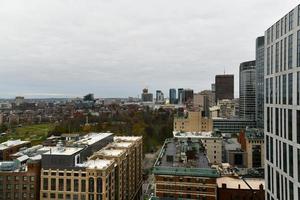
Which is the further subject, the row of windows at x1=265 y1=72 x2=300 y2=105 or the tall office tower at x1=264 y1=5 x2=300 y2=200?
the row of windows at x1=265 y1=72 x2=300 y2=105

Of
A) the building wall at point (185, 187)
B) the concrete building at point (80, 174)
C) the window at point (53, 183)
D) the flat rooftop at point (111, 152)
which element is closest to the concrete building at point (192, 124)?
the flat rooftop at point (111, 152)

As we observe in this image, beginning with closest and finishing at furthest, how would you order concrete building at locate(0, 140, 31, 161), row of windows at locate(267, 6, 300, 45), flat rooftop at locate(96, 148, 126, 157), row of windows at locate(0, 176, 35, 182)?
row of windows at locate(267, 6, 300, 45)
row of windows at locate(0, 176, 35, 182)
flat rooftop at locate(96, 148, 126, 157)
concrete building at locate(0, 140, 31, 161)

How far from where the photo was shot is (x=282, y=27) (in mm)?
32375

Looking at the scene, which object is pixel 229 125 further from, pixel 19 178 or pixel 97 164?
pixel 19 178

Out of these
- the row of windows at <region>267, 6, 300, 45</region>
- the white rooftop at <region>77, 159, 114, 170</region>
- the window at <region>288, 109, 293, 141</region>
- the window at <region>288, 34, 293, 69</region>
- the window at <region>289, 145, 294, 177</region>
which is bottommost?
the white rooftop at <region>77, 159, 114, 170</region>

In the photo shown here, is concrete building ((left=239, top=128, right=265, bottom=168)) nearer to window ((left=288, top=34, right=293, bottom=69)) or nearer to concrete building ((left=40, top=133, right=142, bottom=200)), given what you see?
concrete building ((left=40, top=133, right=142, bottom=200))

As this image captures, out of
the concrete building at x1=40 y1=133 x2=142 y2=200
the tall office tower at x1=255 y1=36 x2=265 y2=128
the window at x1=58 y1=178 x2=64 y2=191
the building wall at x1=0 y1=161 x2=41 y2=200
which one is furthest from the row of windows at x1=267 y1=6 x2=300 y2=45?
the tall office tower at x1=255 y1=36 x2=265 y2=128

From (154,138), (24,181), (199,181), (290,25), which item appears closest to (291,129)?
(290,25)

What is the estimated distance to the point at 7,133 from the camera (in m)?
142

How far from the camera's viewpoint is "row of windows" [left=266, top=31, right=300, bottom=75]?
29922 millimetres

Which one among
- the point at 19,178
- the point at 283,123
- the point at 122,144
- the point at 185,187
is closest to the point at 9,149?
the point at 19,178

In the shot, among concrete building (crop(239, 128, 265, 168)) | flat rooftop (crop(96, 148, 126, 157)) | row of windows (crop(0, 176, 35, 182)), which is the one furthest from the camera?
concrete building (crop(239, 128, 265, 168))

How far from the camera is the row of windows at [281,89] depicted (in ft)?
97.9

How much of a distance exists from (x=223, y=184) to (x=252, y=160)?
149 ft
